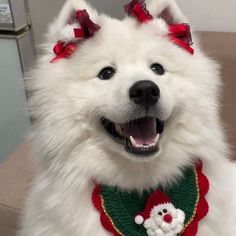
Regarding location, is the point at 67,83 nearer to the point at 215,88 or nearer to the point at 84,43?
the point at 84,43

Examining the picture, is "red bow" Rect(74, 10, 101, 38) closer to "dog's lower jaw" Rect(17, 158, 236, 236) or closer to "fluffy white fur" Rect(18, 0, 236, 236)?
"fluffy white fur" Rect(18, 0, 236, 236)

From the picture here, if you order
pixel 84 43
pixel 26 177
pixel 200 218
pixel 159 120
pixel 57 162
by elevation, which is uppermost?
pixel 84 43

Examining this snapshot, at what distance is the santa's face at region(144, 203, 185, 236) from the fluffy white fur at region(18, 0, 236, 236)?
7 cm

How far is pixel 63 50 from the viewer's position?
0.97 m

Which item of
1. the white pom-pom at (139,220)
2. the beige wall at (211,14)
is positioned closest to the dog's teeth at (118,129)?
the white pom-pom at (139,220)

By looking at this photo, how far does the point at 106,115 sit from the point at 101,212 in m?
0.24

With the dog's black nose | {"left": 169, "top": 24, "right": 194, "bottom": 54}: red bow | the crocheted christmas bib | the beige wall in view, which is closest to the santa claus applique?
the crocheted christmas bib

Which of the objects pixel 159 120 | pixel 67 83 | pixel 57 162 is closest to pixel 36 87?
pixel 67 83

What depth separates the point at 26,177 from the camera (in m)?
1.53

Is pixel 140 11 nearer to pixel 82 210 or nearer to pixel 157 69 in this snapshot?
pixel 157 69

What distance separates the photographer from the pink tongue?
94 centimetres

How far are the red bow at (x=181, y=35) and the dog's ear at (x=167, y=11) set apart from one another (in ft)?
0.06

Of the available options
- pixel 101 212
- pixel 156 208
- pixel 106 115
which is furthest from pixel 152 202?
pixel 106 115

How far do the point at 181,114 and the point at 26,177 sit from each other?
795mm
